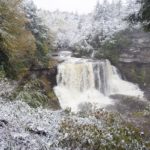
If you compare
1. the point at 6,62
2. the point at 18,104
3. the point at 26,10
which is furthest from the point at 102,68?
the point at 18,104

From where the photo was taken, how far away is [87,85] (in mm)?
30297

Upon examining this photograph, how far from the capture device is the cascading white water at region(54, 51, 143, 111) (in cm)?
2794

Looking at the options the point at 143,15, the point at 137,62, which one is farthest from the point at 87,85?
the point at 143,15

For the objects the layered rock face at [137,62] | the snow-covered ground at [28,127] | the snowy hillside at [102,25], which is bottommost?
the snow-covered ground at [28,127]

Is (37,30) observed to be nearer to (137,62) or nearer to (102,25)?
(137,62)

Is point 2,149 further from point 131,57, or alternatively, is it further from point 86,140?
point 131,57

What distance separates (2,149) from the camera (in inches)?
198

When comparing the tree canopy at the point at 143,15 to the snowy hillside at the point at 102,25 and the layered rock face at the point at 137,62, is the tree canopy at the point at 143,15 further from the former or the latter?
the snowy hillside at the point at 102,25

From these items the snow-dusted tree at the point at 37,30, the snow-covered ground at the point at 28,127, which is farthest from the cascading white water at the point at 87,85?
the snow-covered ground at the point at 28,127

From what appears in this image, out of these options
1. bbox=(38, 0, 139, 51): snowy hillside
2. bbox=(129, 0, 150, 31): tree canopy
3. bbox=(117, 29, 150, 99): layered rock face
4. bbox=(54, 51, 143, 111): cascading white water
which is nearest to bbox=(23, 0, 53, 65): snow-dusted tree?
bbox=(54, 51, 143, 111): cascading white water

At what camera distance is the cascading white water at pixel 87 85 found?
2794 cm

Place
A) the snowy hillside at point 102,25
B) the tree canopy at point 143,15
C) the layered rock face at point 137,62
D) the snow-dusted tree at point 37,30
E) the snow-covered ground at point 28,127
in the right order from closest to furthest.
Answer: the snow-covered ground at point 28,127, the tree canopy at point 143,15, the snow-dusted tree at point 37,30, the layered rock face at point 137,62, the snowy hillside at point 102,25

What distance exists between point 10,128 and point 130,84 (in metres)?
29.6

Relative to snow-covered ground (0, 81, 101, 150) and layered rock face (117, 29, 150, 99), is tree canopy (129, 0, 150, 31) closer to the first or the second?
snow-covered ground (0, 81, 101, 150)
